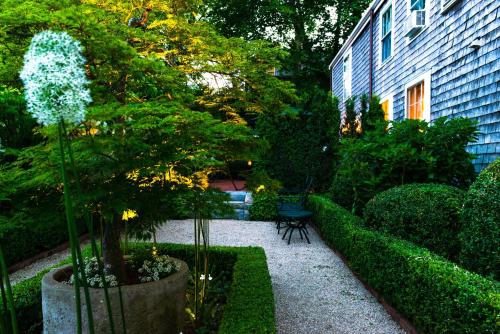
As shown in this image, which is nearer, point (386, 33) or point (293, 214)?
point (293, 214)

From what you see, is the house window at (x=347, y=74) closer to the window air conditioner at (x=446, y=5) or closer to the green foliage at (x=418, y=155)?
the window air conditioner at (x=446, y=5)

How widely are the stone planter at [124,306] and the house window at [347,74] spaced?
14.3m

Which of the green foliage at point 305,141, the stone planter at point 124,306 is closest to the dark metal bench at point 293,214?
the green foliage at point 305,141

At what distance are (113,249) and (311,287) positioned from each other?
2915mm

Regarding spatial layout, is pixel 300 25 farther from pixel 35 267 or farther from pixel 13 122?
pixel 35 267

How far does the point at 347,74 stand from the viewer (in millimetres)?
16609

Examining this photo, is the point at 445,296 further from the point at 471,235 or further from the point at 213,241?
the point at 213,241

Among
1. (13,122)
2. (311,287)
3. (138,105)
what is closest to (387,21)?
(311,287)

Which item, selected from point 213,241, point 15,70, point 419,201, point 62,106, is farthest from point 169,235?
point 62,106

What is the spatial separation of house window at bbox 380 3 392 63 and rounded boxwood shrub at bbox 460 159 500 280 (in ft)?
25.2

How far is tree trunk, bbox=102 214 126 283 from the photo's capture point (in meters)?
3.64

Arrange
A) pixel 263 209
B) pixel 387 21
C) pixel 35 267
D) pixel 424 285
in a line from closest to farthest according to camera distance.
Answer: pixel 424 285, pixel 35 267, pixel 263 209, pixel 387 21

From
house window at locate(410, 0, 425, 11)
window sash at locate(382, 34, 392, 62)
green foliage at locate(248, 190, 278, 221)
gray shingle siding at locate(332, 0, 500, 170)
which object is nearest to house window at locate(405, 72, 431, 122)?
gray shingle siding at locate(332, 0, 500, 170)

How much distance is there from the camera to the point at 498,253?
11.1 ft
